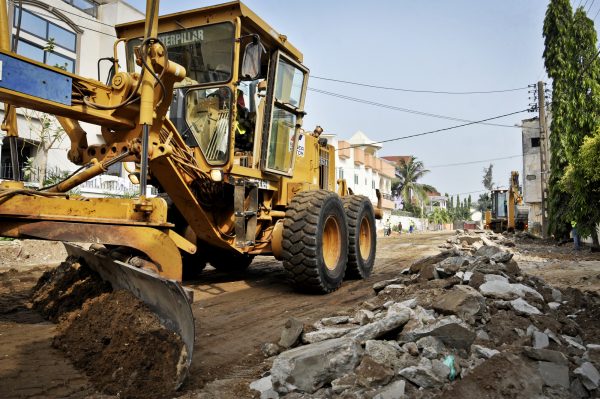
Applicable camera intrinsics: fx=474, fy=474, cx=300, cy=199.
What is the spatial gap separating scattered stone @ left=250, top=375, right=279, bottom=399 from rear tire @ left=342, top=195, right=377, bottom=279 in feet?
14.6

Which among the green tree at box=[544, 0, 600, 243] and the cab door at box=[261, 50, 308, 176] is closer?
the cab door at box=[261, 50, 308, 176]

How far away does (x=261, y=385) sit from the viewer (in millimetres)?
3123

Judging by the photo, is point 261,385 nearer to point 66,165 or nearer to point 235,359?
point 235,359

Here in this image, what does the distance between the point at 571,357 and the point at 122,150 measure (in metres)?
3.97

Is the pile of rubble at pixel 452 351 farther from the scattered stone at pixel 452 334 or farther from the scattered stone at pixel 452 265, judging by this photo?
the scattered stone at pixel 452 265

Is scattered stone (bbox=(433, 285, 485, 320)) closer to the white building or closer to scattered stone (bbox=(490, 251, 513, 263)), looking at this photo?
scattered stone (bbox=(490, 251, 513, 263))

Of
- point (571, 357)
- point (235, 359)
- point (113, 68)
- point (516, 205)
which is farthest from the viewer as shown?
point (516, 205)

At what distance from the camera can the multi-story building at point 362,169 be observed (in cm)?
4064

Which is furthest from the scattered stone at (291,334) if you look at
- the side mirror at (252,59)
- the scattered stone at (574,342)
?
the side mirror at (252,59)

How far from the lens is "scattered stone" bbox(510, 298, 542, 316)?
4.15 m

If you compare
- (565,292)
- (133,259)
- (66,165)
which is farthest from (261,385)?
(66,165)

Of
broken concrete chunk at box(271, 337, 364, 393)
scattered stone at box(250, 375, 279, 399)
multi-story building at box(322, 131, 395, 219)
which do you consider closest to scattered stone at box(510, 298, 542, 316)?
broken concrete chunk at box(271, 337, 364, 393)

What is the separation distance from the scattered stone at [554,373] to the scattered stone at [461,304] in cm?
100

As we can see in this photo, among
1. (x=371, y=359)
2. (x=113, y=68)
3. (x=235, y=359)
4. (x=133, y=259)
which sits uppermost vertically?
(x=113, y=68)
